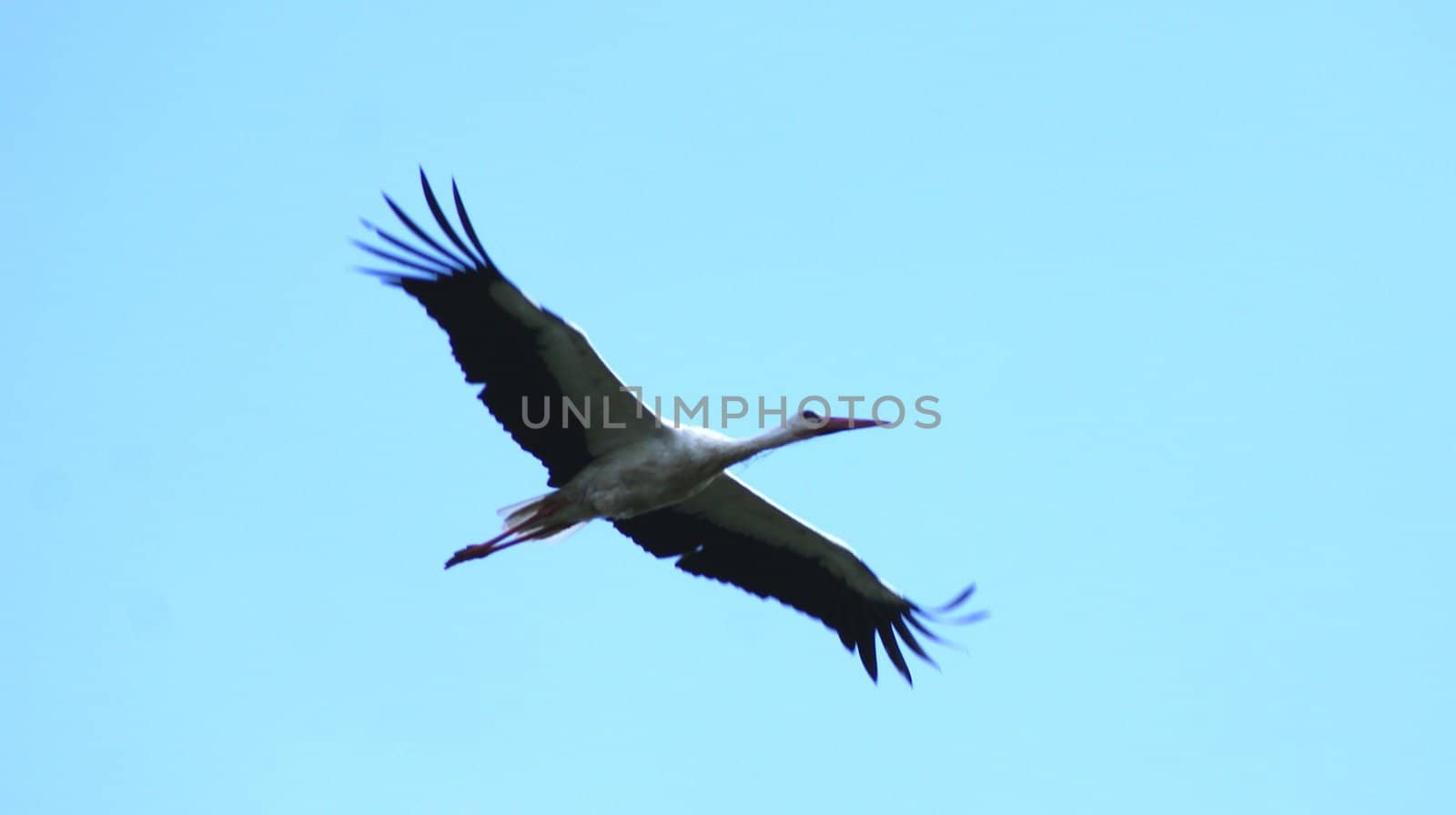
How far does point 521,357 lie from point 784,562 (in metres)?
2.63

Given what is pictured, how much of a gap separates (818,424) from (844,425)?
20 cm

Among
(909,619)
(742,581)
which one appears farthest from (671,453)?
(909,619)

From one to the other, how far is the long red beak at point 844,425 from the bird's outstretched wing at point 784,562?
66 cm

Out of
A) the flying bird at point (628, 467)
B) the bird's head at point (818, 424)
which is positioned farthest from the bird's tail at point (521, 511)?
the bird's head at point (818, 424)

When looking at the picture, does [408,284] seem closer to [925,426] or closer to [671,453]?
[671,453]

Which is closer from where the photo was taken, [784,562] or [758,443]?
[758,443]

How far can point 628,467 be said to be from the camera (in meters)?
12.3

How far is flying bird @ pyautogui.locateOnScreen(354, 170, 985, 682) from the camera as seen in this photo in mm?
11836

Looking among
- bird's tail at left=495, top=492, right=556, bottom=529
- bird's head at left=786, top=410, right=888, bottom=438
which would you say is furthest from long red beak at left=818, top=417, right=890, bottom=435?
bird's tail at left=495, top=492, right=556, bottom=529

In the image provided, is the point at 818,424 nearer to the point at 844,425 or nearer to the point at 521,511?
the point at 844,425

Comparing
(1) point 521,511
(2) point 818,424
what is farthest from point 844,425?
(1) point 521,511

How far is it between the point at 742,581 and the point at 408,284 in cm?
332

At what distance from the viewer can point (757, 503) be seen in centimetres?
1298

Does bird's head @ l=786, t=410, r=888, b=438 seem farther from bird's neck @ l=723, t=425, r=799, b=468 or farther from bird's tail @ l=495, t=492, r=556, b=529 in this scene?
bird's tail @ l=495, t=492, r=556, b=529
